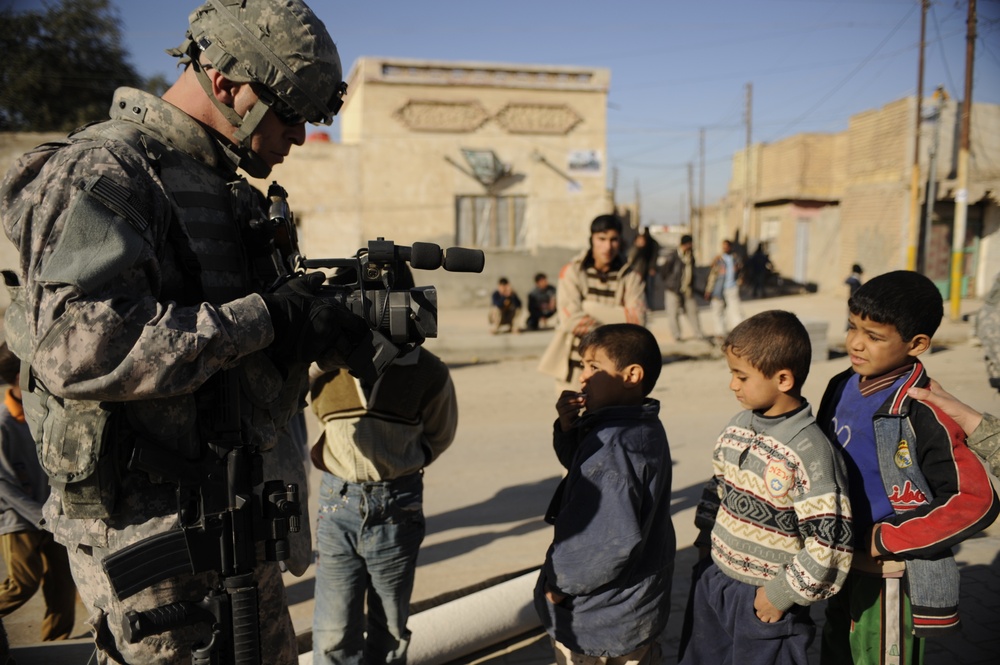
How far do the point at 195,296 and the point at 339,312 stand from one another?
1.36 ft

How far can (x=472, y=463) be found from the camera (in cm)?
612

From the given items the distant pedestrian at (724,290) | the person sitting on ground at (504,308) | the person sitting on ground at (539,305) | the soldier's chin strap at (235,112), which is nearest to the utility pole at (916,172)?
the distant pedestrian at (724,290)

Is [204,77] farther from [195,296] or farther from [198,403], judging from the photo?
[198,403]

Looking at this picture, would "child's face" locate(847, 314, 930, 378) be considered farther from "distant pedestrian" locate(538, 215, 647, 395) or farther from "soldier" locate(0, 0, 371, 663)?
"distant pedestrian" locate(538, 215, 647, 395)

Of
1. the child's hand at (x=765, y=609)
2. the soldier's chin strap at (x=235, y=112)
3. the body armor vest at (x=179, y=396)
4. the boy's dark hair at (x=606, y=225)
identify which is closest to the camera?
the body armor vest at (x=179, y=396)

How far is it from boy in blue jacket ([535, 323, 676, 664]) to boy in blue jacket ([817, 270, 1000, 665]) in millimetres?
591

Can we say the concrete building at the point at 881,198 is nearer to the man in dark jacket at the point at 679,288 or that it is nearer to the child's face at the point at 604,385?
the man in dark jacket at the point at 679,288

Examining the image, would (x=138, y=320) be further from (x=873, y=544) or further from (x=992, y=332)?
(x=992, y=332)

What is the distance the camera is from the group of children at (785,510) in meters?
2.01

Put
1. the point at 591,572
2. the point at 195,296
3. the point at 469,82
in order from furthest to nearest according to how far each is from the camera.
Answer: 1. the point at 469,82
2. the point at 591,572
3. the point at 195,296

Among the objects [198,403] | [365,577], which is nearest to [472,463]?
[365,577]

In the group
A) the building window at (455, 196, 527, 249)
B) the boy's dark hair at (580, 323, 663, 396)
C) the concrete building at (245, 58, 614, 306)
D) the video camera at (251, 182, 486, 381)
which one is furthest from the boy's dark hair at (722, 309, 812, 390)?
the building window at (455, 196, 527, 249)

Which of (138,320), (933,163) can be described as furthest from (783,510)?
(933,163)

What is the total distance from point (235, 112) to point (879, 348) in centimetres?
201
